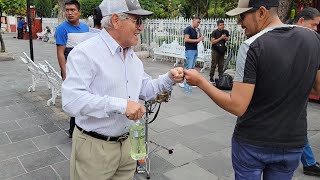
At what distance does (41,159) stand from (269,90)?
3.19 meters

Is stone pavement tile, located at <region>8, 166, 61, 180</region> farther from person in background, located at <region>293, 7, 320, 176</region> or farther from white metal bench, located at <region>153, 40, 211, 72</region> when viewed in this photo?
white metal bench, located at <region>153, 40, 211, 72</region>

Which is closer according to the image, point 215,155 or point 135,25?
point 135,25

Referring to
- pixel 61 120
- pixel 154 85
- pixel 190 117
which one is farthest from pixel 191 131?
pixel 154 85

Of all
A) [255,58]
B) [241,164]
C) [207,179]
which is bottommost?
[207,179]

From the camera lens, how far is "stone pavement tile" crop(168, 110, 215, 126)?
211 inches

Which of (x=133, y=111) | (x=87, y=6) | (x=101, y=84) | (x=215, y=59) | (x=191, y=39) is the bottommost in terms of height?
(x=215, y=59)

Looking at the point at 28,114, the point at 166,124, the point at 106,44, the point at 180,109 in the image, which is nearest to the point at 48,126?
the point at 28,114

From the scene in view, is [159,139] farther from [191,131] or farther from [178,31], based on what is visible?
[178,31]

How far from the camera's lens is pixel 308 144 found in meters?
3.32

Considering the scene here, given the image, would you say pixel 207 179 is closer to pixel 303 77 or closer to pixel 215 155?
pixel 215 155

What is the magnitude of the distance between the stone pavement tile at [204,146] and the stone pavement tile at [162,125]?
26.0 inches

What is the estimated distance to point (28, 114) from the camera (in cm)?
564

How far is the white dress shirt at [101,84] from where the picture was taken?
1.71 meters

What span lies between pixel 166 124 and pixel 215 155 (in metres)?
1.38
